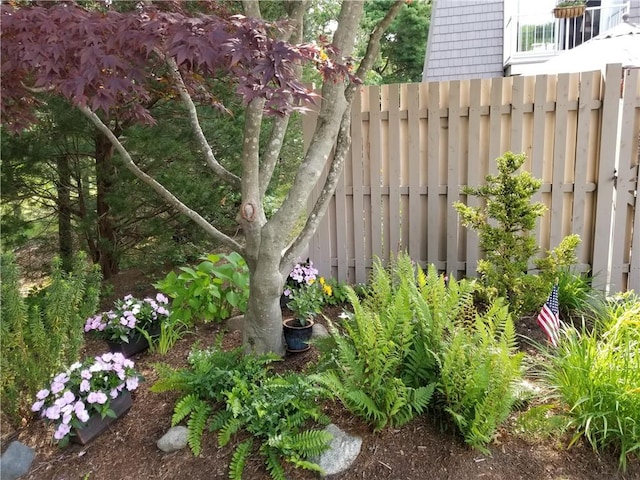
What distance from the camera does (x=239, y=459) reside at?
90.7 inches

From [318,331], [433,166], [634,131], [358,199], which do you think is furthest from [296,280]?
[634,131]

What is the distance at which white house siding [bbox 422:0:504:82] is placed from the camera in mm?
10281

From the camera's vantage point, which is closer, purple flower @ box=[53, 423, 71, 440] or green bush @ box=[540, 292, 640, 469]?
green bush @ box=[540, 292, 640, 469]

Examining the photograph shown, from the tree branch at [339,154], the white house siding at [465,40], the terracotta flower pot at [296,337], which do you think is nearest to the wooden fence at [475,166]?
the tree branch at [339,154]

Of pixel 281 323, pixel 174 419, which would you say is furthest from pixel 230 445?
pixel 281 323

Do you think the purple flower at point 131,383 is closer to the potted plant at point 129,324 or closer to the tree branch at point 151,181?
the potted plant at point 129,324

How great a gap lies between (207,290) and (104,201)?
1568 millimetres

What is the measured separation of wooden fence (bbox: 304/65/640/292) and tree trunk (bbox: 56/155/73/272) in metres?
2.29

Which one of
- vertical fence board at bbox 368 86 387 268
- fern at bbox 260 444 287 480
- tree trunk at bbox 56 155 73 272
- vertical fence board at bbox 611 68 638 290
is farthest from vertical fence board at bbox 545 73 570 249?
tree trunk at bbox 56 155 73 272

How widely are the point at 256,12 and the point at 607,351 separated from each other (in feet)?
8.92

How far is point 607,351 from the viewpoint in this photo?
2.51 meters

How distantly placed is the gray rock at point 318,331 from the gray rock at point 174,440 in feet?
4.12

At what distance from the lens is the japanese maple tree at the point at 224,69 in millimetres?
2238

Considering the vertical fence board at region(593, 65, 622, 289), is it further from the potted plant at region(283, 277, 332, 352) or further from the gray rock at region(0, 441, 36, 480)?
the gray rock at region(0, 441, 36, 480)
